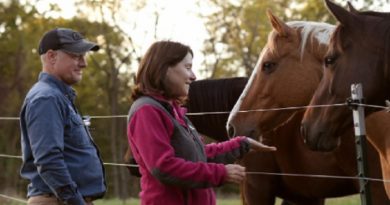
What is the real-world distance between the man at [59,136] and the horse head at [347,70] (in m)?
1.49

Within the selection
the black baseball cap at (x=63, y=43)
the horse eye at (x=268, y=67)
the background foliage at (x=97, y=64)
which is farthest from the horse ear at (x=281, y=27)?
the background foliage at (x=97, y=64)

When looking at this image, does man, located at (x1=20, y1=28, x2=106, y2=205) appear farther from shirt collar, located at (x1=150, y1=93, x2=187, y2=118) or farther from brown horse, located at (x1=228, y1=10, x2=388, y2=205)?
brown horse, located at (x1=228, y1=10, x2=388, y2=205)

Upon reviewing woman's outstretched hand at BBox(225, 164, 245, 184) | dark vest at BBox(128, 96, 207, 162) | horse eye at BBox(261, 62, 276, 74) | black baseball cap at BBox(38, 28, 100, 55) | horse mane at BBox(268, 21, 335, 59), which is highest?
horse mane at BBox(268, 21, 335, 59)

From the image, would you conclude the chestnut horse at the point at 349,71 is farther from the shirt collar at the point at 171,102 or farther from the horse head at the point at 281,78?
the shirt collar at the point at 171,102

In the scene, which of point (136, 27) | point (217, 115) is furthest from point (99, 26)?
point (217, 115)

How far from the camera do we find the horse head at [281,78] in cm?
602

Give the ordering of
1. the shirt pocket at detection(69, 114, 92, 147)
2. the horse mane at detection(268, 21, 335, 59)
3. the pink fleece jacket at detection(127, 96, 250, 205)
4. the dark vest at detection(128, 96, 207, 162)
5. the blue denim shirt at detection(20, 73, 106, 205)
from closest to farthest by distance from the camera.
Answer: the pink fleece jacket at detection(127, 96, 250, 205) < the dark vest at detection(128, 96, 207, 162) < the blue denim shirt at detection(20, 73, 106, 205) < the shirt pocket at detection(69, 114, 92, 147) < the horse mane at detection(268, 21, 335, 59)

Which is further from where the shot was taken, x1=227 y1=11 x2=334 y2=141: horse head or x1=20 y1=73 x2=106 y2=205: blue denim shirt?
x1=227 y1=11 x2=334 y2=141: horse head

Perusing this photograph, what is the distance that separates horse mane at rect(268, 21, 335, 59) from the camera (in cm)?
588

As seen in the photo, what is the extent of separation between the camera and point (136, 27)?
28.4 metres

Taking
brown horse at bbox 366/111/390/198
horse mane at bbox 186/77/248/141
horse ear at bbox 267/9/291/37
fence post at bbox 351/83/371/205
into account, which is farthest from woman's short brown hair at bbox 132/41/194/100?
horse mane at bbox 186/77/248/141

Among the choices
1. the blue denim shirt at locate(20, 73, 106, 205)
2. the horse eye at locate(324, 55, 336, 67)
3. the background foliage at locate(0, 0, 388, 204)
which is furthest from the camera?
the background foliage at locate(0, 0, 388, 204)

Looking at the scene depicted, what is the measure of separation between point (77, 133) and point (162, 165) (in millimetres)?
675

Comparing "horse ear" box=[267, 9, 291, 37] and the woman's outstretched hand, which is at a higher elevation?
"horse ear" box=[267, 9, 291, 37]
